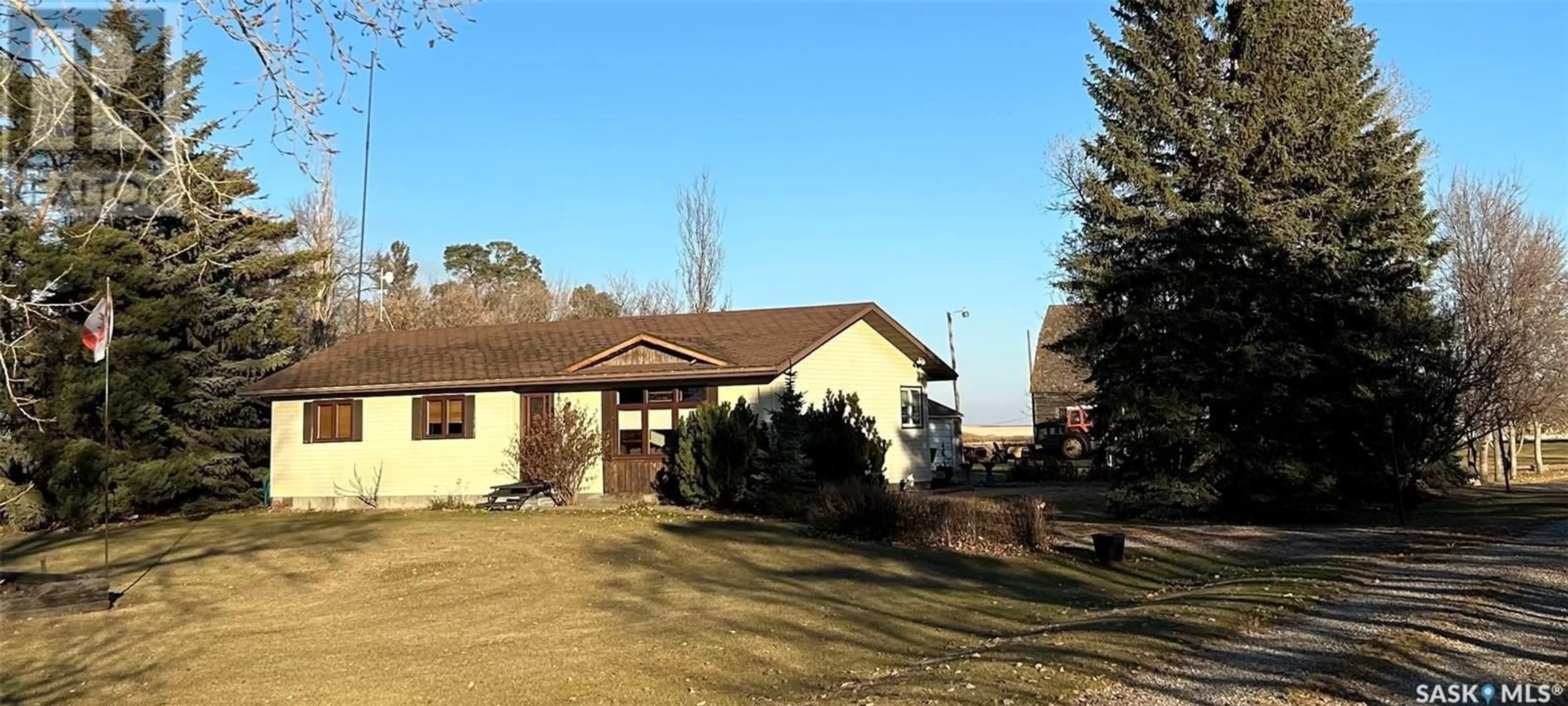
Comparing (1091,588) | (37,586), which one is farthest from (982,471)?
(37,586)

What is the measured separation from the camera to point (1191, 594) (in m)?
12.5

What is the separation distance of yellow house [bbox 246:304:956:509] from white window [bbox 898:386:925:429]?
0.19 ft

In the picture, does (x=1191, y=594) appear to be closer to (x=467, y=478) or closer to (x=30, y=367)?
(x=467, y=478)

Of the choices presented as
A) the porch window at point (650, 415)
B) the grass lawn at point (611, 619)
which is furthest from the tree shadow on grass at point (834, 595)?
the porch window at point (650, 415)

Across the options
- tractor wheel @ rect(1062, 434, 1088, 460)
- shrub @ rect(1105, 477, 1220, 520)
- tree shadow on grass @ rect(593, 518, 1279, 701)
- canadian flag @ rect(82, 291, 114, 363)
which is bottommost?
tree shadow on grass @ rect(593, 518, 1279, 701)

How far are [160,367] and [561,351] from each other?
9207 mm

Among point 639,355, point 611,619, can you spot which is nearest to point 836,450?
point 639,355

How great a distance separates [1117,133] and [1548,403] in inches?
754

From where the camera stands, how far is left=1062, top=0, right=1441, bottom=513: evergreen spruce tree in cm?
2164

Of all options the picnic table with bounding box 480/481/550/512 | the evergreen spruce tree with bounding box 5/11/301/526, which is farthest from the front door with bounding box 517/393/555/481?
the evergreen spruce tree with bounding box 5/11/301/526

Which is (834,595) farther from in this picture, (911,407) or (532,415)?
(911,407)

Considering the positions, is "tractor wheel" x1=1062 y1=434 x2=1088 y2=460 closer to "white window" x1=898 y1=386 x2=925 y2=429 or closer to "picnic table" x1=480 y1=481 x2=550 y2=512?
"white window" x1=898 y1=386 x2=925 y2=429

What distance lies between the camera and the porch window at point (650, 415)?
2358 cm

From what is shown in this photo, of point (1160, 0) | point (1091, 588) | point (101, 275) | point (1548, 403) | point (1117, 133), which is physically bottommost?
point (1091, 588)
